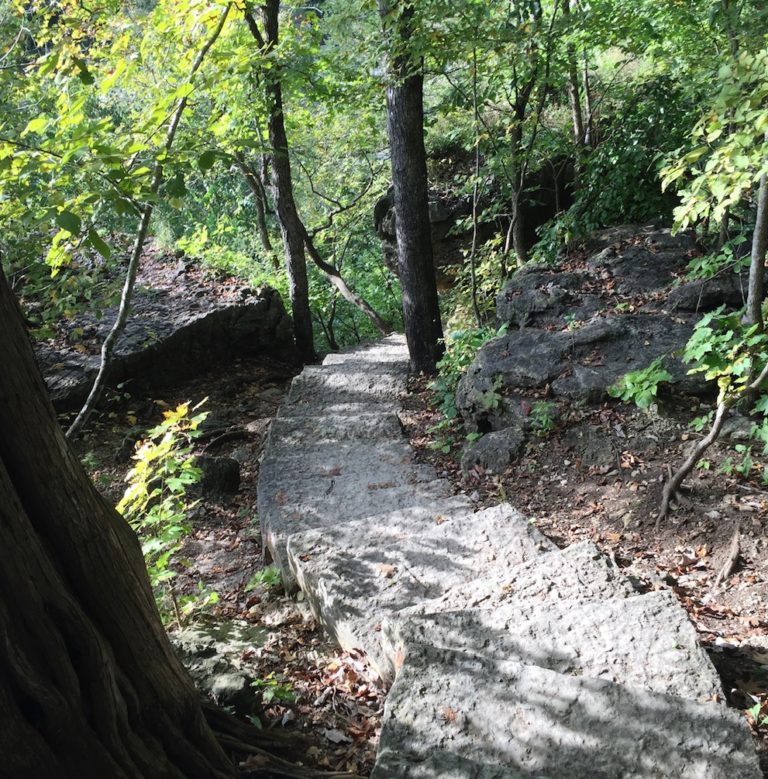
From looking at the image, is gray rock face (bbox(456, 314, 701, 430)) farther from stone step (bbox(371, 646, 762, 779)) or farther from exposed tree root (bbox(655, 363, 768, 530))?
stone step (bbox(371, 646, 762, 779))

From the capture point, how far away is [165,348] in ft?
28.0

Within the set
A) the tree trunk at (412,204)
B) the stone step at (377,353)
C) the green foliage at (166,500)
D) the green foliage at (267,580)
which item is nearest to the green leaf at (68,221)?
the green foliage at (166,500)

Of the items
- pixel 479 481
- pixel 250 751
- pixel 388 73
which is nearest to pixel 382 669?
pixel 250 751

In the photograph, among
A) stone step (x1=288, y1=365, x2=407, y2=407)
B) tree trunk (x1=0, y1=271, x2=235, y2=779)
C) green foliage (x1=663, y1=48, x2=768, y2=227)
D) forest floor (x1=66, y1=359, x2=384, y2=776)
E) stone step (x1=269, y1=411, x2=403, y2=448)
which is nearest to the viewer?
tree trunk (x1=0, y1=271, x2=235, y2=779)

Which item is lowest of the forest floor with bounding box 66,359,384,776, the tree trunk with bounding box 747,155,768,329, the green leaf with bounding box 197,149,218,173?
the forest floor with bounding box 66,359,384,776

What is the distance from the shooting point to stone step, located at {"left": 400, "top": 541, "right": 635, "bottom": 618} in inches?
120

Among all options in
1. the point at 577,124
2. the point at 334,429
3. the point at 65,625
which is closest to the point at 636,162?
the point at 577,124

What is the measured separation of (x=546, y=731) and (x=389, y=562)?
1.81 m

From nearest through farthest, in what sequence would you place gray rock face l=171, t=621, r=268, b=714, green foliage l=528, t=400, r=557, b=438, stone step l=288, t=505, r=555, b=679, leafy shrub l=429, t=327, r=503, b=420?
gray rock face l=171, t=621, r=268, b=714 → stone step l=288, t=505, r=555, b=679 → green foliage l=528, t=400, r=557, b=438 → leafy shrub l=429, t=327, r=503, b=420

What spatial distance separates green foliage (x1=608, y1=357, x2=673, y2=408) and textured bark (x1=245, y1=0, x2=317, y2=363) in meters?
5.09

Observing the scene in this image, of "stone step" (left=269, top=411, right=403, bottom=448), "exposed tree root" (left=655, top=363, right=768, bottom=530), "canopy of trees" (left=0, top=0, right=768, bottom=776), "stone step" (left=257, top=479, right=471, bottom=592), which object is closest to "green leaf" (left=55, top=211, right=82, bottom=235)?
"canopy of trees" (left=0, top=0, right=768, bottom=776)

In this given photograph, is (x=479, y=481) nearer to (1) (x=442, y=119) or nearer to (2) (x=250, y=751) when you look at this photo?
(2) (x=250, y=751)

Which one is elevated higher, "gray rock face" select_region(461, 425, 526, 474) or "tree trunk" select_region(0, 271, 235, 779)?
"tree trunk" select_region(0, 271, 235, 779)

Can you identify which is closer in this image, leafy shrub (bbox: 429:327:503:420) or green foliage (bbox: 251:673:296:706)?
green foliage (bbox: 251:673:296:706)
